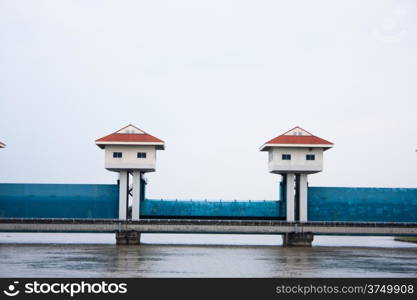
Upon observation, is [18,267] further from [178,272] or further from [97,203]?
[97,203]

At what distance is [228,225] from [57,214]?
13353 mm

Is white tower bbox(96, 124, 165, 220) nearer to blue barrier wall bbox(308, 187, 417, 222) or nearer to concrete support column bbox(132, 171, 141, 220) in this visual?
concrete support column bbox(132, 171, 141, 220)

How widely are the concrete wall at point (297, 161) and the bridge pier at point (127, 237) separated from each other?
11.5 m

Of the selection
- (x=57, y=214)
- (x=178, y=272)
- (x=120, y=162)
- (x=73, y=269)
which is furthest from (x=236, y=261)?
(x=57, y=214)

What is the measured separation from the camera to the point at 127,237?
50031 millimetres

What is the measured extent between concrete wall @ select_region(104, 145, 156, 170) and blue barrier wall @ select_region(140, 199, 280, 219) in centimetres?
369

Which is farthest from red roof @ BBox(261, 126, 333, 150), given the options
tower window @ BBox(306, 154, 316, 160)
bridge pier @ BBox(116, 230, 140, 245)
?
bridge pier @ BBox(116, 230, 140, 245)

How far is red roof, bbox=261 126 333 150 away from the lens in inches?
2010

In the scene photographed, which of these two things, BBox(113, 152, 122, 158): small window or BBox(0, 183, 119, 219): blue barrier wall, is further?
BBox(0, 183, 119, 219): blue barrier wall

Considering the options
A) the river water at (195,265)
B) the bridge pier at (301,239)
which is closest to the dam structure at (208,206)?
the bridge pier at (301,239)

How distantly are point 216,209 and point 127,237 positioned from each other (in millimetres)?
7742

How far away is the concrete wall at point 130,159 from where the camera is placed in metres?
50.8

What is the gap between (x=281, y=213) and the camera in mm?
53094

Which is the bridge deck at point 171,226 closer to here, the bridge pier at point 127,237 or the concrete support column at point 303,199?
the bridge pier at point 127,237
